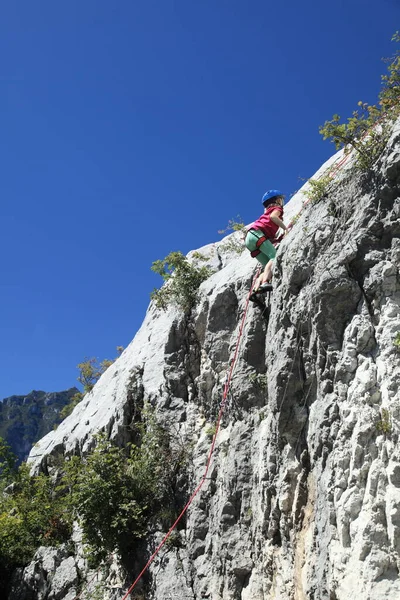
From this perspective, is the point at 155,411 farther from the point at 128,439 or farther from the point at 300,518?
the point at 300,518

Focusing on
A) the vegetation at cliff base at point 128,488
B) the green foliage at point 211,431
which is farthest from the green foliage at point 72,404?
the green foliage at point 211,431

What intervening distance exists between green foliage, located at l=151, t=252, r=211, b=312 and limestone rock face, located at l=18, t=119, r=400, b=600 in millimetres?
1235

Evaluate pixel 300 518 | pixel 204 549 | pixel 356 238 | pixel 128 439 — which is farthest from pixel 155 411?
pixel 356 238

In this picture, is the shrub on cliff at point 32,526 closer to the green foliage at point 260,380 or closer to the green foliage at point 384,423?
the green foliage at point 260,380

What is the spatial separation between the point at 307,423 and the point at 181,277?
7131mm

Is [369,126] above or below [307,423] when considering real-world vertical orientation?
above

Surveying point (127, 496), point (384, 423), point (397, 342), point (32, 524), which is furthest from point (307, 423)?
point (32, 524)

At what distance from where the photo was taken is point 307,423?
7875 millimetres

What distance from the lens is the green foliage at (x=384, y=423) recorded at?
613 cm

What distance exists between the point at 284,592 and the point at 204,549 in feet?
9.73

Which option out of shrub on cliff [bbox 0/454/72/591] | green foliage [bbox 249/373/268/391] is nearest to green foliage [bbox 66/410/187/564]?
green foliage [bbox 249/373/268/391]

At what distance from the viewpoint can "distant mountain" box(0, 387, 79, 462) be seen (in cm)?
13700

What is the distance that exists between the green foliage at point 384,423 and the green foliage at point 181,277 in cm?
776

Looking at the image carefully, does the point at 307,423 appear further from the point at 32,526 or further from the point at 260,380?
the point at 32,526
